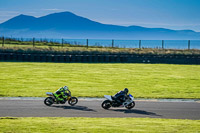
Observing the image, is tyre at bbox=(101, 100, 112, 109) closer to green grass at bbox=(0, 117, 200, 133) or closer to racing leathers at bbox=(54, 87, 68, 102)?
racing leathers at bbox=(54, 87, 68, 102)

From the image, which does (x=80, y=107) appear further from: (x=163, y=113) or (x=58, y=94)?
(x=163, y=113)

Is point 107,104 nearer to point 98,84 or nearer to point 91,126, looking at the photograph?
point 91,126

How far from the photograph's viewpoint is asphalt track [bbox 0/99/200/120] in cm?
1412

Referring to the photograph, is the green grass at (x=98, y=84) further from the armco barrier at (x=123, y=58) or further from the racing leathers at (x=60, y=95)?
the armco barrier at (x=123, y=58)

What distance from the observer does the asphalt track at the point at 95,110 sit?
46.3ft

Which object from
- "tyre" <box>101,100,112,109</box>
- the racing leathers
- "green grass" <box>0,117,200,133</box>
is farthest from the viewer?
the racing leathers

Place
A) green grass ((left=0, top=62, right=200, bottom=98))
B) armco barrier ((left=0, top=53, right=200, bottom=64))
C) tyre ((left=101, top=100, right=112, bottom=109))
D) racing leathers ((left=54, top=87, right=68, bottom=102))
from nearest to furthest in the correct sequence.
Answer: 1. tyre ((left=101, top=100, right=112, bottom=109))
2. racing leathers ((left=54, top=87, right=68, bottom=102))
3. green grass ((left=0, top=62, right=200, bottom=98))
4. armco barrier ((left=0, top=53, right=200, bottom=64))

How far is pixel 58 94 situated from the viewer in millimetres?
16141

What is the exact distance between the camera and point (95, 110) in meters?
15.2

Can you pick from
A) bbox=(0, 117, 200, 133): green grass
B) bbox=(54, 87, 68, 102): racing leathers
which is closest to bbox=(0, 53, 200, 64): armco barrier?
bbox=(54, 87, 68, 102): racing leathers

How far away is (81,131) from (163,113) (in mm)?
5736

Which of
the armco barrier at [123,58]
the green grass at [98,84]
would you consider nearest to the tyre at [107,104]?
the green grass at [98,84]

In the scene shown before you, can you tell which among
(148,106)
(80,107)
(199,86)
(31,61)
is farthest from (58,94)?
(31,61)

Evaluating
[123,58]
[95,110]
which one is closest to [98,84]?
[95,110]
